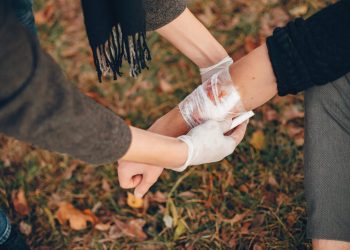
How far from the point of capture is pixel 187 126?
162cm

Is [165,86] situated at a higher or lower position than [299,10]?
lower

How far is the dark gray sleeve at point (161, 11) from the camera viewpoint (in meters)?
1.48

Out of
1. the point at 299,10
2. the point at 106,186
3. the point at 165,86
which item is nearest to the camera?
the point at 106,186

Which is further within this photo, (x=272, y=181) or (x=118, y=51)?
(x=272, y=181)

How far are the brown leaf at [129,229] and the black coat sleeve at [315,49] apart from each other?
37.4 inches

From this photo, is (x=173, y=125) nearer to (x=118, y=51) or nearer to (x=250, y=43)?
(x=118, y=51)

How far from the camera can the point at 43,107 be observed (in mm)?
881

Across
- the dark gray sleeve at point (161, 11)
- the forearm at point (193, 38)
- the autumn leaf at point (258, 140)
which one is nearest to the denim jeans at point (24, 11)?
the dark gray sleeve at point (161, 11)

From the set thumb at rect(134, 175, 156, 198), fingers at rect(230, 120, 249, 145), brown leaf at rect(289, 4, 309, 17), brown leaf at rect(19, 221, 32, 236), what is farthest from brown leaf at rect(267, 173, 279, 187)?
brown leaf at rect(19, 221, 32, 236)

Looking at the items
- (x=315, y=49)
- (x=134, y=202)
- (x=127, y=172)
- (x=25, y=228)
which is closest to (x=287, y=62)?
(x=315, y=49)

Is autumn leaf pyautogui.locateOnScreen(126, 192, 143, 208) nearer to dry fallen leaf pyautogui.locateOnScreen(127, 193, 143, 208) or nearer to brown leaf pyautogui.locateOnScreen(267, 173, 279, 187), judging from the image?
dry fallen leaf pyautogui.locateOnScreen(127, 193, 143, 208)

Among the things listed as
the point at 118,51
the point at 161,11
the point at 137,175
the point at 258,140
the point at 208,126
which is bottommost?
the point at 258,140

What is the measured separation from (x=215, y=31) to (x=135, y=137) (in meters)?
1.50

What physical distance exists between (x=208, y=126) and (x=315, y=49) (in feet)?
1.47
